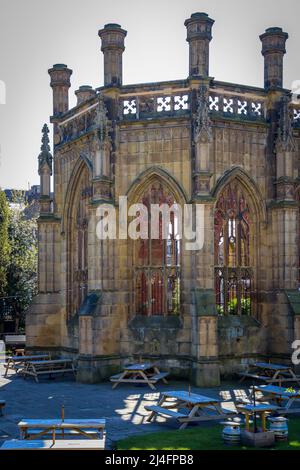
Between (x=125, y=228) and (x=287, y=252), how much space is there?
551 centimetres

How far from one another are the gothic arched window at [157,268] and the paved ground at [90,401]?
2844 millimetres

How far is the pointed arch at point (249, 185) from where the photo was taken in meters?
22.8

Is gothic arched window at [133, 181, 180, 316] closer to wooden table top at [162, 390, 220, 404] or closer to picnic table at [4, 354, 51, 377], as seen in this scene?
picnic table at [4, 354, 51, 377]

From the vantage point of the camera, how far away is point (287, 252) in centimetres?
2291

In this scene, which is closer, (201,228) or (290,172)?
(201,228)

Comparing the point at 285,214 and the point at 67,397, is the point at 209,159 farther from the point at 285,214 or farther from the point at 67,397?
the point at 67,397

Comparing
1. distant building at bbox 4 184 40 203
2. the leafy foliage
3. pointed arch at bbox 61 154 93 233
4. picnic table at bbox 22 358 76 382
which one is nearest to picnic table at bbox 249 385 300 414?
picnic table at bbox 22 358 76 382

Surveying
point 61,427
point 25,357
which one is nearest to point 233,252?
point 25,357

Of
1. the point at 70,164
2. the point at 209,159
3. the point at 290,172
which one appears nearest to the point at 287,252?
the point at 290,172

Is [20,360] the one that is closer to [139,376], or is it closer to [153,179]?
[139,376]

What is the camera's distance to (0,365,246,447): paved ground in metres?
14.8

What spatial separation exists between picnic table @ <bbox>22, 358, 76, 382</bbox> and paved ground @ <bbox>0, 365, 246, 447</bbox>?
12.2 inches

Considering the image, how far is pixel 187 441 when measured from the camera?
1316 cm
